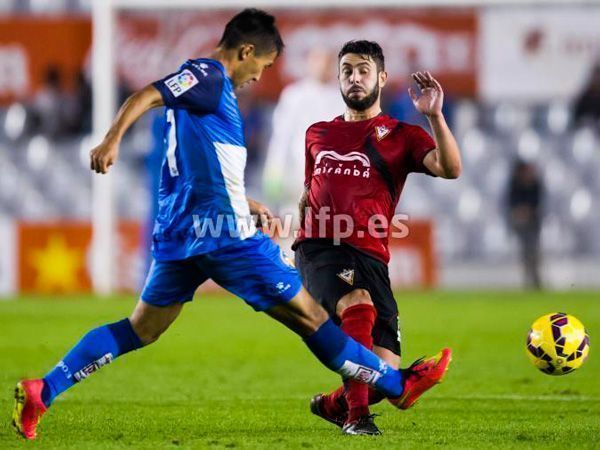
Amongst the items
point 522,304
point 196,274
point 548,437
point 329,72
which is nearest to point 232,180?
point 196,274

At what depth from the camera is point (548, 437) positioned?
627cm

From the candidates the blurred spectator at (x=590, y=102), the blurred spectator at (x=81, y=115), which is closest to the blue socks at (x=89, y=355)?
the blurred spectator at (x=590, y=102)

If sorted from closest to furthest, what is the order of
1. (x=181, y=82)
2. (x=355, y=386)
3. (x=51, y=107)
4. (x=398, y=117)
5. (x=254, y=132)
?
(x=181, y=82) → (x=355, y=386) → (x=398, y=117) → (x=254, y=132) → (x=51, y=107)

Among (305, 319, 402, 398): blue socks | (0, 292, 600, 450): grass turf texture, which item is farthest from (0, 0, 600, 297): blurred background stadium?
(305, 319, 402, 398): blue socks

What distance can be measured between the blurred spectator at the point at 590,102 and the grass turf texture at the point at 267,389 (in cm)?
525

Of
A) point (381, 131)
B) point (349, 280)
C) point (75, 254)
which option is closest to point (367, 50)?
point (381, 131)

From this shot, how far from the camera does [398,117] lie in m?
18.2

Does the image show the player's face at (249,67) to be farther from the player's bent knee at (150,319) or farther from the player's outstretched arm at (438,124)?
the player's bent knee at (150,319)

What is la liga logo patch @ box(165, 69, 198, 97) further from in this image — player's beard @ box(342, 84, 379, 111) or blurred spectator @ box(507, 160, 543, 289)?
blurred spectator @ box(507, 160, 543, 289)

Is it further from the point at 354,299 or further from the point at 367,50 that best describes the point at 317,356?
the point at 367,50

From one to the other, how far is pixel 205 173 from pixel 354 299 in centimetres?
119

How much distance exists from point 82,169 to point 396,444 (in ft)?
51.3

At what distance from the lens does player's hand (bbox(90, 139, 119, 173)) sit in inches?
213

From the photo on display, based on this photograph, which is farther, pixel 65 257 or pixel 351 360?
pixel 65 257
